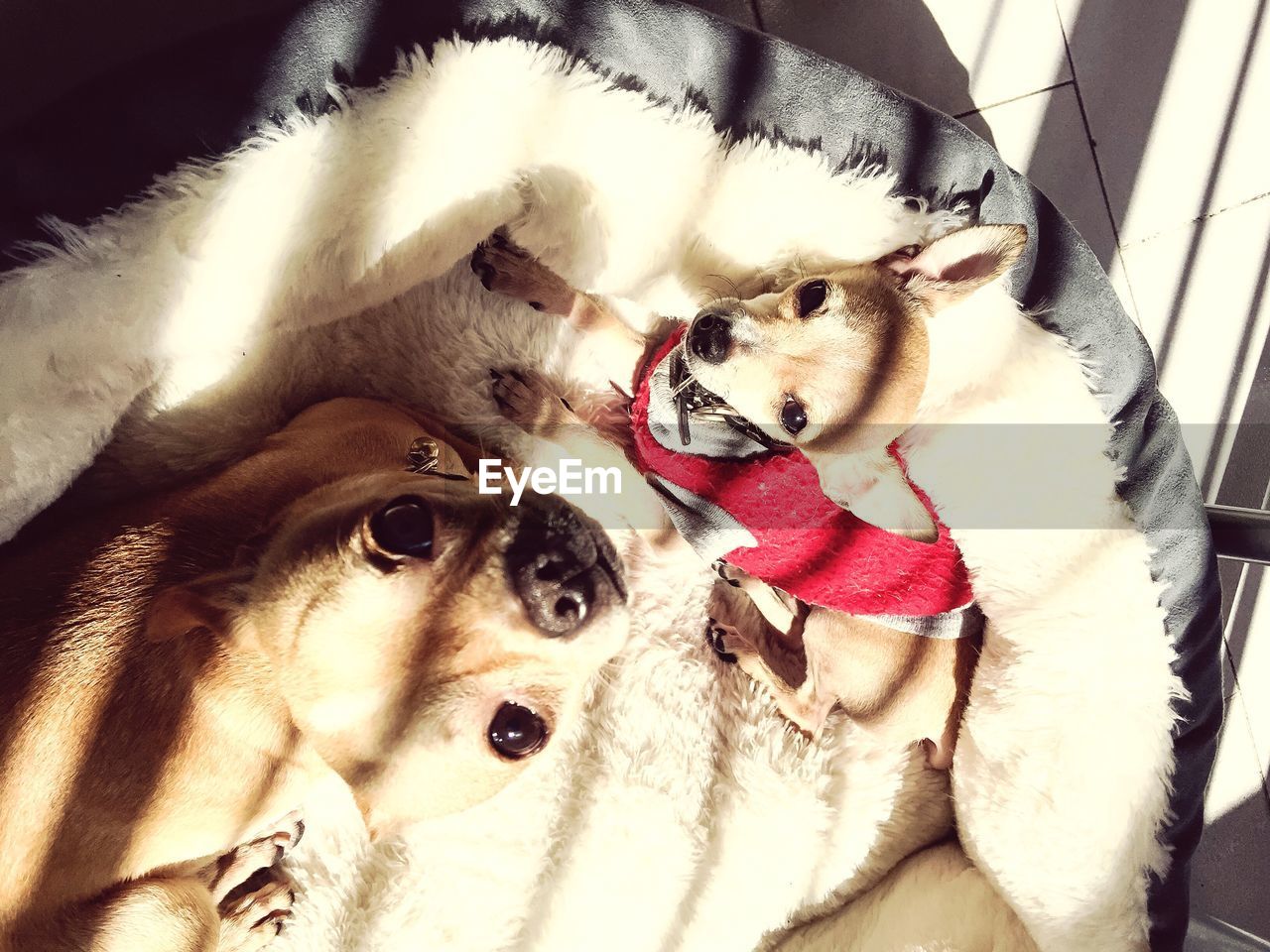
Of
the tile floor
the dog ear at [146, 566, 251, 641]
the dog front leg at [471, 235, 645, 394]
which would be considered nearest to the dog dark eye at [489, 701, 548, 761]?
the dog ear at [146, 566, 251, 641]

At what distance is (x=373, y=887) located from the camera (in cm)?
203

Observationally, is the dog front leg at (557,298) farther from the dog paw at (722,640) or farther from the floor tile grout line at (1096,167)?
the floor tile grout line at (1096,167)

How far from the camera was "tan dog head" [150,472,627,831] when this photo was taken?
1.21 meters

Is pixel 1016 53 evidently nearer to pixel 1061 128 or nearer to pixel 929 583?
pixel 1061 128

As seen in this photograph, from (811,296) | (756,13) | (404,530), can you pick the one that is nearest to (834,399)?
(811,296)

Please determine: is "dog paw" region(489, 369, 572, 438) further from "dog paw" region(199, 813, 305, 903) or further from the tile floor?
the tile floor

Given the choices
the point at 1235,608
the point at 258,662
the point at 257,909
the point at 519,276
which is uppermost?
the point at 519,276

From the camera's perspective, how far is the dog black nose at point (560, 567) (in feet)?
3.96

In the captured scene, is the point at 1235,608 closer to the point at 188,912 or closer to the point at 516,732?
the point at 516,732

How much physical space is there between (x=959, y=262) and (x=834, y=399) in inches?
15.6

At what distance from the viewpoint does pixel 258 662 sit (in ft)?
4.67

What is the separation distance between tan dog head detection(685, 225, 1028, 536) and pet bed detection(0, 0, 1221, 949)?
0.14 m

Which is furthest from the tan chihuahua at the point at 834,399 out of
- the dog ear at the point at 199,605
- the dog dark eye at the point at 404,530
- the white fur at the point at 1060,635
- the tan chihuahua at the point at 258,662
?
the dog ear at the point at 199,605

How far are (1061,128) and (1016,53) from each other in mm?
232
